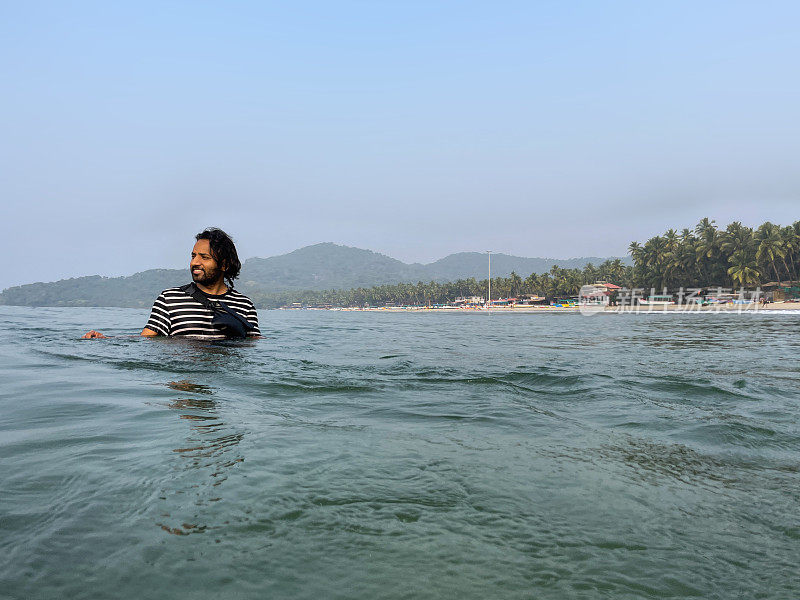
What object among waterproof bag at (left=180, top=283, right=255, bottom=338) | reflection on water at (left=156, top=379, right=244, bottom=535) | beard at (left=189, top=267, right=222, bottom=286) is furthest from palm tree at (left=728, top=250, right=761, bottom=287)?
reflection on water at (left=156, top=379, right=244, bottom=535)

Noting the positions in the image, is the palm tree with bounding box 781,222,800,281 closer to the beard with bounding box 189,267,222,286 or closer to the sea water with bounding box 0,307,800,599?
the sea water with bounding box 0,307,800,599

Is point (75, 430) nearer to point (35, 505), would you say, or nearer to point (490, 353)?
point (35, 505)

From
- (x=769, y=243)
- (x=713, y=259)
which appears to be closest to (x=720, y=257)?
(x=713, y=259)

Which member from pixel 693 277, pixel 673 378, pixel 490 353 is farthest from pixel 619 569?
pixel 693 277

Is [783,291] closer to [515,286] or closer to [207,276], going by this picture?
[515,286]

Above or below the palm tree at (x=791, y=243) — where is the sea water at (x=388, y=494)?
below

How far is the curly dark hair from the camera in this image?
6617 millimetres

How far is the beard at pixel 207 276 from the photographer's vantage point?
21.6 ft

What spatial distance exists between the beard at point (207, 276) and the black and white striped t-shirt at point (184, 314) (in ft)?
0.58

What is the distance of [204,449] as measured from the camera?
277 cm

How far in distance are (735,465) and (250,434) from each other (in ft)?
9.59

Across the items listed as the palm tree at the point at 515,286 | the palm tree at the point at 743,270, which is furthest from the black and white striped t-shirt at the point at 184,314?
the palm tree at the point at 515,286

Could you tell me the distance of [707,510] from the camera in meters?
2.14

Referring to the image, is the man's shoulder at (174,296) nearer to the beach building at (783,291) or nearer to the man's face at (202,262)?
the man's face at (202,262)
